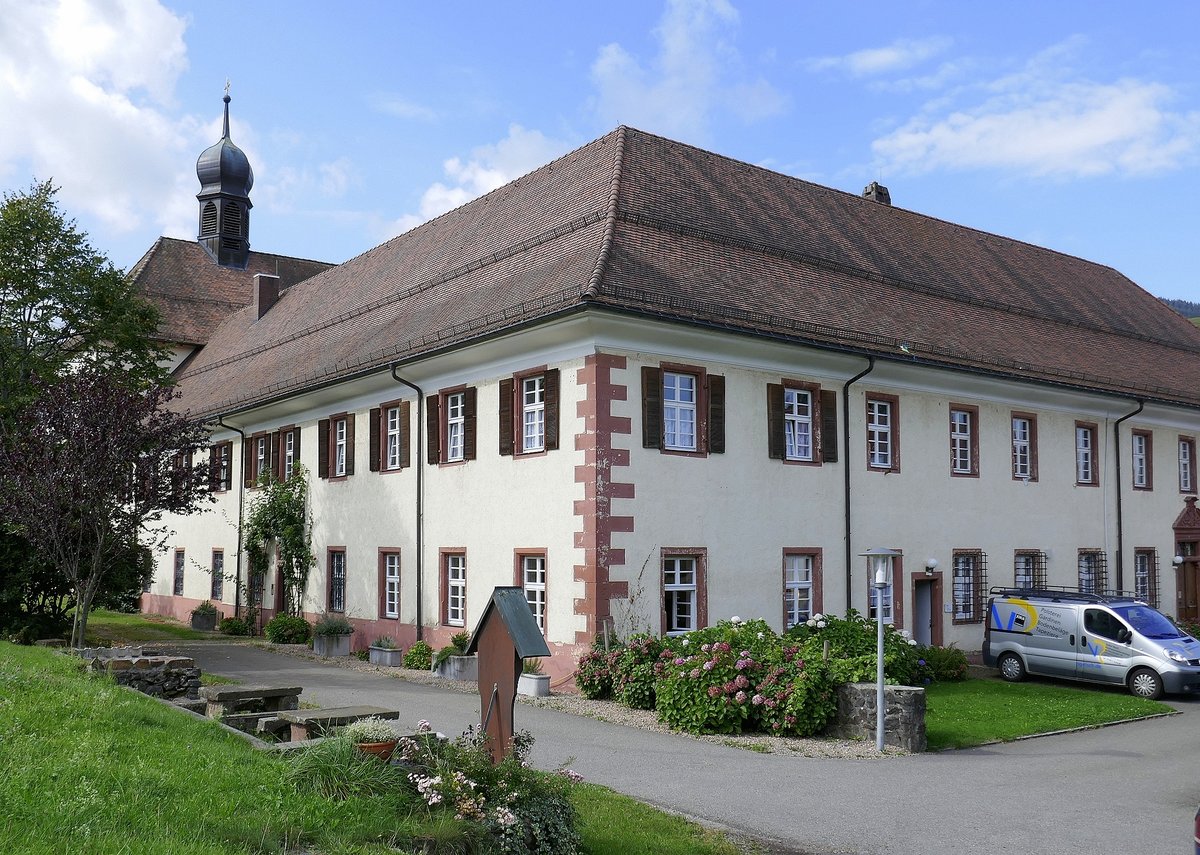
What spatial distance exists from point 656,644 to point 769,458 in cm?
463

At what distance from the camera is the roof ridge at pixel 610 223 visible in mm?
17328

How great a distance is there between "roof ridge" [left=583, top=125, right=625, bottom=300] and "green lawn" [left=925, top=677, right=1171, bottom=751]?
25.5 ft

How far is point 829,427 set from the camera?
2052 cm

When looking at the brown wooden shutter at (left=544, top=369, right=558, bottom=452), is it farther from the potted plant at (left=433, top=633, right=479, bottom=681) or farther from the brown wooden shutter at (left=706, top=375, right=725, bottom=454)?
the potted plant at (left=433, top=633, right=479, bottom=681)

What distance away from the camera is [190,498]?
1959cm

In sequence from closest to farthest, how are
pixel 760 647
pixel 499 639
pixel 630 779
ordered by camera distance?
pixel 499 639, pixel 630 779, pixel 760 647

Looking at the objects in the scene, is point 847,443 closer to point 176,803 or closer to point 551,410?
point 551,410

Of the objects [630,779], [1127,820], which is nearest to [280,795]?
[630,779]

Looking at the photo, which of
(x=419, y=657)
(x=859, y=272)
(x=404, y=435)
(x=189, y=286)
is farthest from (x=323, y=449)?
(x=189, y=286)

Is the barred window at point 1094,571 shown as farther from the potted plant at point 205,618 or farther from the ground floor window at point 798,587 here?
the potted plant at point 205,618

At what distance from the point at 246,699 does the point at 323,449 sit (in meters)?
14.4

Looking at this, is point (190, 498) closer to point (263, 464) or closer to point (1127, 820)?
point (263, 464)

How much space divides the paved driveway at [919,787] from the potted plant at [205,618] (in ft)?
52.5

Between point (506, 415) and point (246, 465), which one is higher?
point (506, 415)
